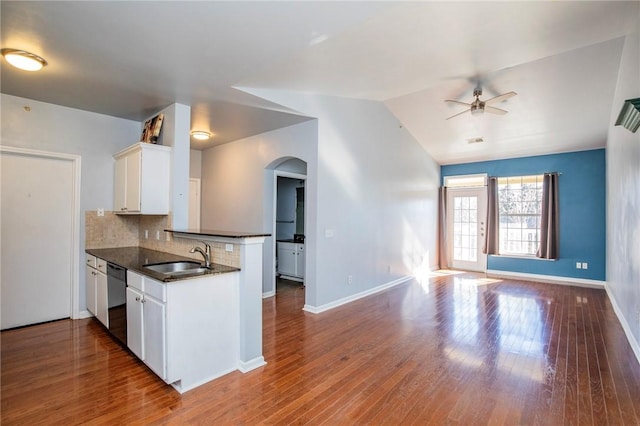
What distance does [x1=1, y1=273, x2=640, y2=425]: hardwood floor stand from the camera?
2.06 metres

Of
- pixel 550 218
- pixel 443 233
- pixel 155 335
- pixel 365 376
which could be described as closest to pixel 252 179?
pixel 155 335

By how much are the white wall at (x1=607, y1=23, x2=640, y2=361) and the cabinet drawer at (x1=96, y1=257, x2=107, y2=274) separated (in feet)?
17.4

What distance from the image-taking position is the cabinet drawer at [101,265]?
129 inches

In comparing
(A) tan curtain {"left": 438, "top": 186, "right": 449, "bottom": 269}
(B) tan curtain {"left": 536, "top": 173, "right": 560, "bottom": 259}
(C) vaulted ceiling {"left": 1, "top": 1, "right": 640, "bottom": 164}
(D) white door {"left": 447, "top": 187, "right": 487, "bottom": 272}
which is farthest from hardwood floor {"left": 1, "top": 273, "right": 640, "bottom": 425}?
(A) tan curtain {"left": 438, "top": 186, "right": 449, "bottom": 269}

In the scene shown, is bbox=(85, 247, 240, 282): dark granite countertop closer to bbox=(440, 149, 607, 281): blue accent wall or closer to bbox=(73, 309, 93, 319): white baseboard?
bbox=(73, 309, 93, 319): white baseboard

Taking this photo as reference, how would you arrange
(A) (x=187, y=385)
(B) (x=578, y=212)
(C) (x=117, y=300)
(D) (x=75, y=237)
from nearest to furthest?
(A) (x=187, y=385), (C) (x=117, y=300), (D) (x=75, y=237), (B) (x=578, y=212)

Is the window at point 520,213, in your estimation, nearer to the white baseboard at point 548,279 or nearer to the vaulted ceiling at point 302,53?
the white baseboard at point 548,279

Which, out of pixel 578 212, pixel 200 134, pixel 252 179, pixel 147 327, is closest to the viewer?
pixel 147 327

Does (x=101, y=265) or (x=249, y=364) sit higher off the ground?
(x=101, y=265)

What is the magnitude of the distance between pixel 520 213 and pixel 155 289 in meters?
7.35

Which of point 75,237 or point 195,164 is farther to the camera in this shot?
point 195,164

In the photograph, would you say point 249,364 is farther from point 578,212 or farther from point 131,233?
point 578,212

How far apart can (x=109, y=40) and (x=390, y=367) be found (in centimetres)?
350

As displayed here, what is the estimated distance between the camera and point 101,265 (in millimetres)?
3396
